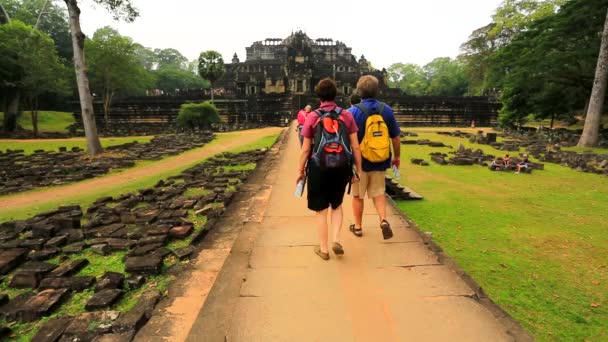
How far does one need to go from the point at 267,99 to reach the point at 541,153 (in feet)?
74.8

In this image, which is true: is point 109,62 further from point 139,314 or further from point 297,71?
point 139,314

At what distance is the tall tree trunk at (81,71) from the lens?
12.8 metres

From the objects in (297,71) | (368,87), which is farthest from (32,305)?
(297,71)

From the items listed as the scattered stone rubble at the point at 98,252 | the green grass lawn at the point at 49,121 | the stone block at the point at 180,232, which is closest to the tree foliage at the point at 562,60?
the scattered stone rubble at the point at 98,252

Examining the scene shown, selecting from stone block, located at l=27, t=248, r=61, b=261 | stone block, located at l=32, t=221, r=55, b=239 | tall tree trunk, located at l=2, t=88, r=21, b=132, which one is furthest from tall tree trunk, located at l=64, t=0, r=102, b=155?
tall tree trunk, located at l=2, t=88, r=21, b=132

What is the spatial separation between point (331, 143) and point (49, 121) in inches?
1359

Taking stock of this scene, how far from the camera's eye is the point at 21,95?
80.3ft

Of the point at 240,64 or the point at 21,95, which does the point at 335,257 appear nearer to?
the point at 21,95

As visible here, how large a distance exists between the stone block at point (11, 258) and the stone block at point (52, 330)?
5.32 ft

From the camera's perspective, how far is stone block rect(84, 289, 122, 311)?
2633 millimetres

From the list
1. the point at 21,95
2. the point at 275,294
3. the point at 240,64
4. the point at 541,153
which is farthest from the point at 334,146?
the point at 240,64

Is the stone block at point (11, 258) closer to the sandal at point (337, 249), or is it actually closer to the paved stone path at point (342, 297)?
the paved stone path at point (342, 297)

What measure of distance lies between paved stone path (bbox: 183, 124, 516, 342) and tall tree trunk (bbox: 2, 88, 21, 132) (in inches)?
1099

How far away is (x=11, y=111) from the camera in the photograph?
22953mm
